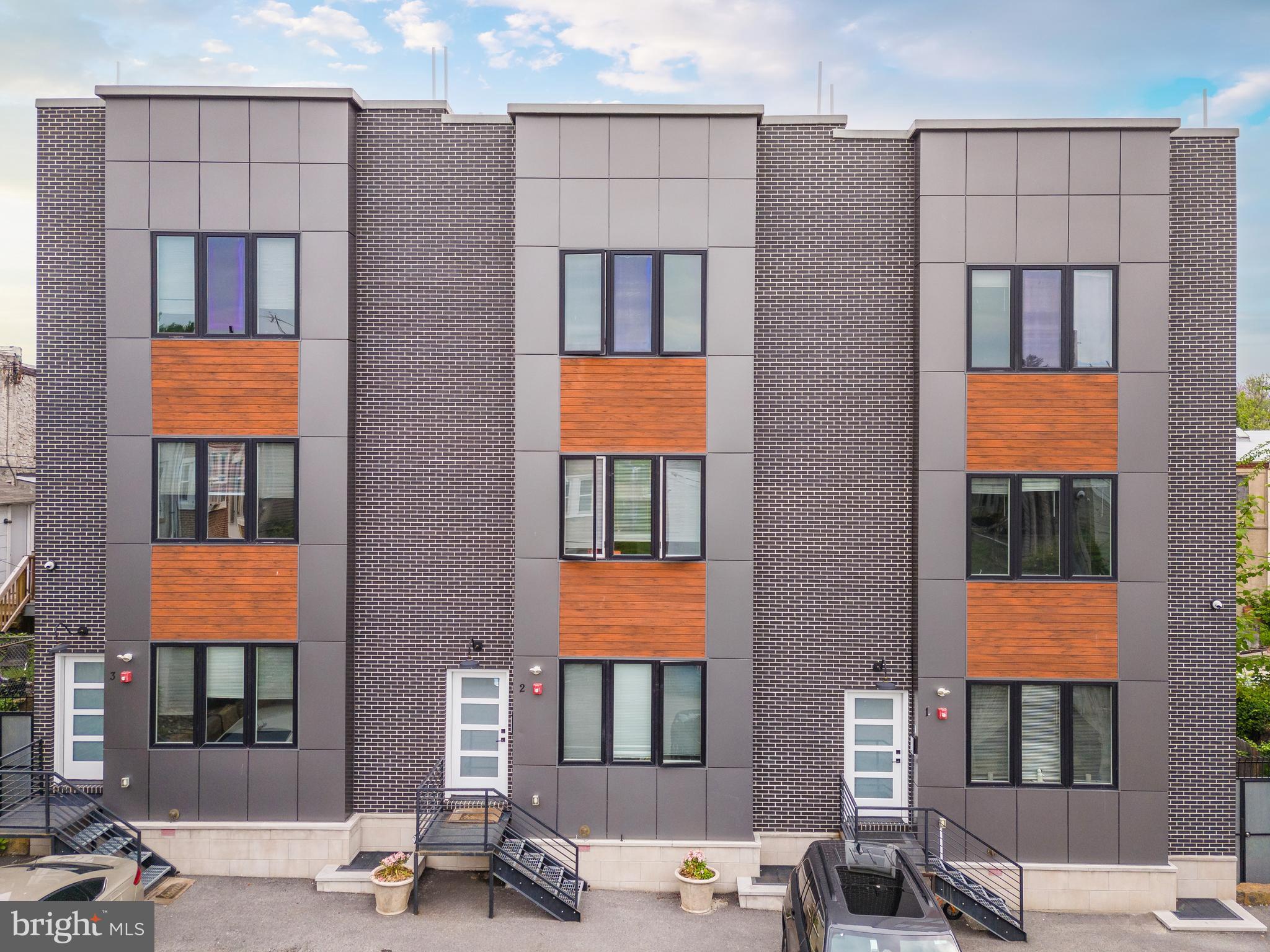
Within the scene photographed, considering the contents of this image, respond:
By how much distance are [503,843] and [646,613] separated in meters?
3.77

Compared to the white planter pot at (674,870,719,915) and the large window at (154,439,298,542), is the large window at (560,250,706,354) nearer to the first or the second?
the large window at (154,439,298,542)

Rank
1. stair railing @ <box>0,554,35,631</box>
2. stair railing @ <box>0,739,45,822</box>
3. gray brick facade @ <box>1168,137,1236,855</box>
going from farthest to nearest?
stair railing @ <box>0,554,35,631</box> → stair railing @ <box>0,739,45,822</box> → gray brick facade @ <box>1168,137,1236,855</box>

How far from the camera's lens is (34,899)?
7.69 meters

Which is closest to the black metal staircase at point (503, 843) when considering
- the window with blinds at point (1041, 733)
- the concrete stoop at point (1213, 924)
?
the window with blinds at point (1041, 733)

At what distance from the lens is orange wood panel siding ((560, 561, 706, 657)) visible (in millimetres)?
10719

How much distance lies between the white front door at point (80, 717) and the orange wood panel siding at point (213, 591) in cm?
175

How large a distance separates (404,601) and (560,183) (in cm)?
679

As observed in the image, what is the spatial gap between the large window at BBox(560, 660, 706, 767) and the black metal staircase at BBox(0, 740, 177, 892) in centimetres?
593

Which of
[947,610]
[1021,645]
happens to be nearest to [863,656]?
[947,610]

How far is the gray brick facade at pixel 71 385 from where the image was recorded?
11359mm

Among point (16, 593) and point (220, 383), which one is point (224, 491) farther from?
point (16, 593)

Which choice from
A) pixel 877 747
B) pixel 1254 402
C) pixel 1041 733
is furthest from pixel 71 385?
pixel 1254 402

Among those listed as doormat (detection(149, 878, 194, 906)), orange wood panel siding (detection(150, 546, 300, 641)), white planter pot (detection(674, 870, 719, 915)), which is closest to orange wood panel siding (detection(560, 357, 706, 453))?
orange wood panel siding (detection(150, 546, 300, 641))

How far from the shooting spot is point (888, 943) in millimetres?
6906
